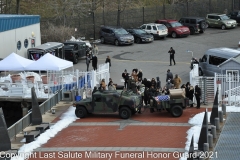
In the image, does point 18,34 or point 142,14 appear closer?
point 18,34

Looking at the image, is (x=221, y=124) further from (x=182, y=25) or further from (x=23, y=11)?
(x=23, y=11)

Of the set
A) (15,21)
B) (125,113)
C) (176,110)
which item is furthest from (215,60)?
(15,21)

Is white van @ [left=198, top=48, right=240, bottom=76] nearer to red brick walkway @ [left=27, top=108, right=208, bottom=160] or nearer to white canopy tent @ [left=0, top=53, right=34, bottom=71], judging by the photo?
red brick walkway @ [left=27, top=108, right=208, bottom=160]

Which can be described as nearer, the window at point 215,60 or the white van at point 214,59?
the white van at point 214,59

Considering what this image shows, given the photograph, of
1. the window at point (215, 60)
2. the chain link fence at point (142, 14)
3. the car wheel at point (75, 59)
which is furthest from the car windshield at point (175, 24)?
the window at point (215, 60)

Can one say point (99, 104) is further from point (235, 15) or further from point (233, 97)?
point (235, 15)

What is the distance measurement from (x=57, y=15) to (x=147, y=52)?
39.8 ft

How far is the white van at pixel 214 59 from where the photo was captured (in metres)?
35.8

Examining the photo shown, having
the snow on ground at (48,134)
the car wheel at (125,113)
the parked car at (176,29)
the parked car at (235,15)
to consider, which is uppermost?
the parked car at (235,15)

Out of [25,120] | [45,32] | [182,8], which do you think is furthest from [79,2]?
[25,120]

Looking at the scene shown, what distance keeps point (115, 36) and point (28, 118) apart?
23.6m

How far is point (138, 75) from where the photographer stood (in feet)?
119

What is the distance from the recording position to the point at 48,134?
27.2m

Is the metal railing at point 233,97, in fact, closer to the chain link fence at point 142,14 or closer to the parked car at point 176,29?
the parked car at point 176,29
